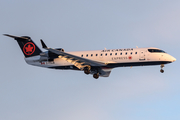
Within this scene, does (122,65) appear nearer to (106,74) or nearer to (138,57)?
(138,57)

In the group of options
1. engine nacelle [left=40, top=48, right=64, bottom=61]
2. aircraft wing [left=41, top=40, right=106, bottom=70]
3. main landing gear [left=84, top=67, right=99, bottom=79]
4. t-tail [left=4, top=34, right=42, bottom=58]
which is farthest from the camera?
t-tail [left=4, top=34, right=42, bottom=58]

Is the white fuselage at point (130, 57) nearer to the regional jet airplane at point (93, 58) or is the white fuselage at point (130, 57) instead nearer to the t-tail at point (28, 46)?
the regional jet airplane at point (93, 58)

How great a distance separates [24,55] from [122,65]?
15.3 metres

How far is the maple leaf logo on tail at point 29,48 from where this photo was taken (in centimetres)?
4519

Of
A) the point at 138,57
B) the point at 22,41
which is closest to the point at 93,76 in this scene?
the point at 138,57

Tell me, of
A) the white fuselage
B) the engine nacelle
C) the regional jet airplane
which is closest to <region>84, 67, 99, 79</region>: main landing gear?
the regional jet airplane

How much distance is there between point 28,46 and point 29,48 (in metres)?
0.38

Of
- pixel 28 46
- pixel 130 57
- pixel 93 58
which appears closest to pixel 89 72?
pixel 93 58

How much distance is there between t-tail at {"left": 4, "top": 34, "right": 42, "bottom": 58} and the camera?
45.1 metres

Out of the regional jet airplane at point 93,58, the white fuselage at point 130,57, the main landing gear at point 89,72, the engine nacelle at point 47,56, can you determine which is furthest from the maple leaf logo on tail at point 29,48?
the white fuselage at point 130,57

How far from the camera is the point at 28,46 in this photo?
45.5 metres

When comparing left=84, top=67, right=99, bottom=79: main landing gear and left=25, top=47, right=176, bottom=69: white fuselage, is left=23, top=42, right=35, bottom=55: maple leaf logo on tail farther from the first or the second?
left=25, top=47, right=176, bottom=69: white fuselage

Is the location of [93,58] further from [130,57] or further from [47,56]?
[47,56]

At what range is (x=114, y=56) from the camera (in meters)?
40.8
